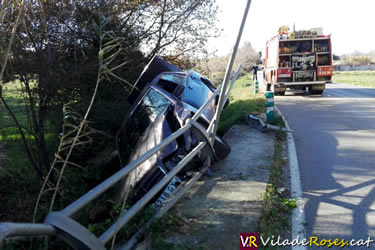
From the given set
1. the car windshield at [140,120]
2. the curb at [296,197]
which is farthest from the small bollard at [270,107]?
the car windshield at [140,120]

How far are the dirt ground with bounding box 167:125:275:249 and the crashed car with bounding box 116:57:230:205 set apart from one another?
404mm

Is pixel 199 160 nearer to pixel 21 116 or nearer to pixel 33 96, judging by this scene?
pixel 33 96

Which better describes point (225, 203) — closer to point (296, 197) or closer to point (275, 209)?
point (275, 209)

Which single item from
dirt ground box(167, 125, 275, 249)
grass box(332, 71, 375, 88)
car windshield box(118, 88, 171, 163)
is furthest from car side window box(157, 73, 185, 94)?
grass box(332, 71, 375, 88)

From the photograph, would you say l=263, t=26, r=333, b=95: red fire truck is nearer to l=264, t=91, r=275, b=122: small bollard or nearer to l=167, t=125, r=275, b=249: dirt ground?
l=264, t=91, r=275, b=122: small bollard

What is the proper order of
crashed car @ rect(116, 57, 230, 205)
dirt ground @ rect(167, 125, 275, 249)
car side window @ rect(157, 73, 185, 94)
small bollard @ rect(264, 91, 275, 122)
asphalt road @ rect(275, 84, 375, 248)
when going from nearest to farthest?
dirt ground @ rect(167, 125, 275, 249)
asphalt road @ rect(275, 84, 375, 248)
crashed car @ rect(116, 57, 230, 205)
car side window @ rect(157, 73, 185, 94)
small bollard @ rect(264, 91, 275, 122)

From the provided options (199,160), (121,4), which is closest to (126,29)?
(121,4)

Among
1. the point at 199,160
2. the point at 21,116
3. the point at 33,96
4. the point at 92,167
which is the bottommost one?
the point at 92,167

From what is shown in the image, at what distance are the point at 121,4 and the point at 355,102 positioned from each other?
1004 centimetres

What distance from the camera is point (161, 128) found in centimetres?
501

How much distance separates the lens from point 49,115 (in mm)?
6133

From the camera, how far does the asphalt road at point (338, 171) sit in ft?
12.1

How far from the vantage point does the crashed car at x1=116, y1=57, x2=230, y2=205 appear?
456 centimetres

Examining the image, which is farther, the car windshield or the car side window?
the car side window
